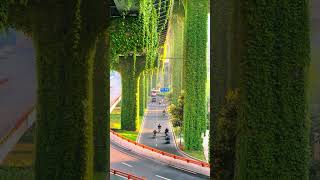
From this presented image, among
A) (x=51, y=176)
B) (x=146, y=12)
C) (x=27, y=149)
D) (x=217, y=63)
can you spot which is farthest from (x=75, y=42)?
(x=27, y=149)

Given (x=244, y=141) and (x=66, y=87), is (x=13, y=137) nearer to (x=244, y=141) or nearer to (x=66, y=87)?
(x=66, y=87)

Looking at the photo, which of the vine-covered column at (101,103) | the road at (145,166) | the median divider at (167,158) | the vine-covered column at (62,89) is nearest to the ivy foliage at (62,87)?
the vine-covered column at (62,89)

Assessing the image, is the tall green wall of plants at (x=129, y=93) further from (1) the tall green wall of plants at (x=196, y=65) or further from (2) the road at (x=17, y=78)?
(2) the road at (x=17, y=78)

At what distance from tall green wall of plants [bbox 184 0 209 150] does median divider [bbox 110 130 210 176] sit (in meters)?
2.08

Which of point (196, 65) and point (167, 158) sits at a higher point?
point (196, 65)

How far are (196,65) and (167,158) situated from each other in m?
5.51

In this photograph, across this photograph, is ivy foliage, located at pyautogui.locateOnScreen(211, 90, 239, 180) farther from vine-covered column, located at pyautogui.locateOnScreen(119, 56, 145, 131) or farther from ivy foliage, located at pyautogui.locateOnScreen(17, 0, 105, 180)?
vine-covered column, located at pyautogui.locateOnScreen(119, 56, 145, 131)

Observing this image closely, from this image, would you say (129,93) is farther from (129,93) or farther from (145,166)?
(145,166)

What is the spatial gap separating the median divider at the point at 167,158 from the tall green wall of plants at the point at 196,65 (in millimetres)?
2083

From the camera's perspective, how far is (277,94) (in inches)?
239

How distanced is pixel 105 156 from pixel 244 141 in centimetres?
870

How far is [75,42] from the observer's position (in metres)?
8.71

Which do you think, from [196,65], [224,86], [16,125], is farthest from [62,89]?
[196,65]

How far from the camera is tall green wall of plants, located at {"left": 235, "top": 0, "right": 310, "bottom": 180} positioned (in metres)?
6.00
